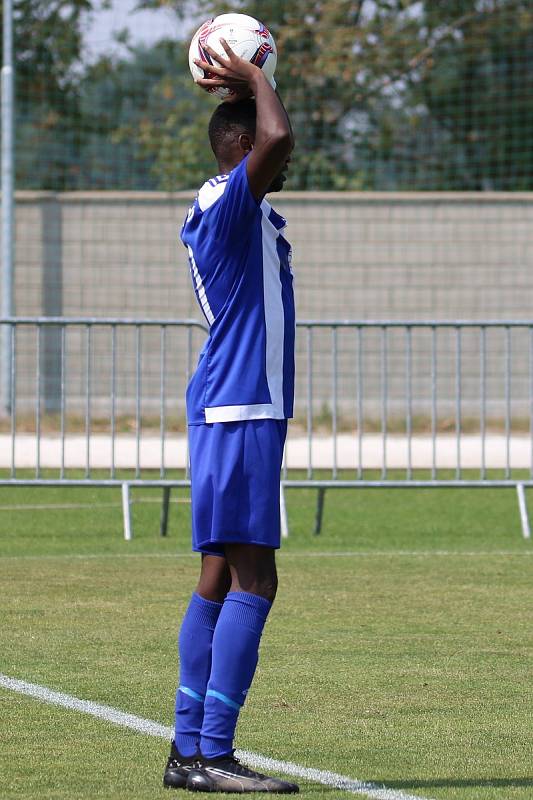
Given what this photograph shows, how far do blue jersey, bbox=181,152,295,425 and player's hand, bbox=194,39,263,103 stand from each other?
252 mm

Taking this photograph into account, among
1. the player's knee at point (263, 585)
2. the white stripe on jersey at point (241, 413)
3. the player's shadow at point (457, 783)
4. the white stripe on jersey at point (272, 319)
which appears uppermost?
the white stripe on jersey at point (272, 319)

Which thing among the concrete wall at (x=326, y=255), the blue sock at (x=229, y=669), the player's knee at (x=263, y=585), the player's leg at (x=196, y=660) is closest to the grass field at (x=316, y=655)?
the player's leg at (x=196, y=660)

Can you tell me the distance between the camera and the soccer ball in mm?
4715

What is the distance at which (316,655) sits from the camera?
6.46 meters

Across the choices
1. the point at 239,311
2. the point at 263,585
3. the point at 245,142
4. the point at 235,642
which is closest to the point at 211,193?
the point at 245,142

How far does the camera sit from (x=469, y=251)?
22.4 metres

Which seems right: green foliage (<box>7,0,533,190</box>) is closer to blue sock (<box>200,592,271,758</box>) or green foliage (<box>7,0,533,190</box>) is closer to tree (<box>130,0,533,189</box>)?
tree (<box>130,0,533,189</box>)

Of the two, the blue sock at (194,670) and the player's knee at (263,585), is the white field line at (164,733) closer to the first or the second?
the blue sock at (194,670)

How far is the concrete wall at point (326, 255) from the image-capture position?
22219 mm

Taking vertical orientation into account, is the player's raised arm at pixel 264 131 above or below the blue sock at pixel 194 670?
above

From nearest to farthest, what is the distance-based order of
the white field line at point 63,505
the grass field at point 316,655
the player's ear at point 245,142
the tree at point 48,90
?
the player's ear at point 245,142 < the grass field at point 316,655 < the white field line at point 63,505 < the tree at point 48,90

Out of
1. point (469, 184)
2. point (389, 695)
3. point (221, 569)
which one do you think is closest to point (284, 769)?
point (221, 569)

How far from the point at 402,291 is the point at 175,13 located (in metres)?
6.59

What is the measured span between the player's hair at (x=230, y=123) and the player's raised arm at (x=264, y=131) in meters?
0.07
